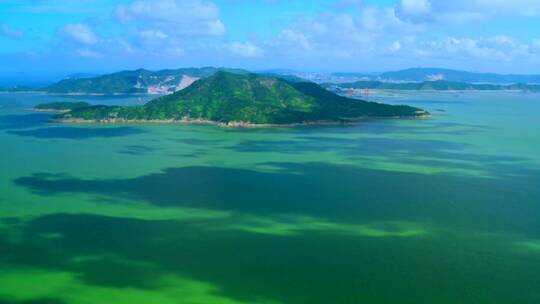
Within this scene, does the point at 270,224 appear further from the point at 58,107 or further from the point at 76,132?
the point at 58,107

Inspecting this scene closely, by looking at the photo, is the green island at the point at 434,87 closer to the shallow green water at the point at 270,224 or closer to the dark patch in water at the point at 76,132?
the dark patch in water at the point at 76,132

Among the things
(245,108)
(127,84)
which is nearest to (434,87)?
(127,84)

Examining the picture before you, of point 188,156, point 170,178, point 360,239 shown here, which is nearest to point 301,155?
point 188,156

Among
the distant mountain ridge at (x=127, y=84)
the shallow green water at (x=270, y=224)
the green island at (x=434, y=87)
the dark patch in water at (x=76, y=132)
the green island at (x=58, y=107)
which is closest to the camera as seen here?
the shallow green water at (x=270, y=224)

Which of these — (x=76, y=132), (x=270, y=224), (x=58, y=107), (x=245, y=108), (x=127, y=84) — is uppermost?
(x=127, y=84)

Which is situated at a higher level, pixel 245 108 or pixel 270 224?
pixel 245 108

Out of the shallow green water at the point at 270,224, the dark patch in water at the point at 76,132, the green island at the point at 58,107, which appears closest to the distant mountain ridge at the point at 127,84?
the green island at the point at 58,107

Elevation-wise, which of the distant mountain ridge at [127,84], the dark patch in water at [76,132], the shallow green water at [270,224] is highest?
the distant mountain ridge at [127,84]
